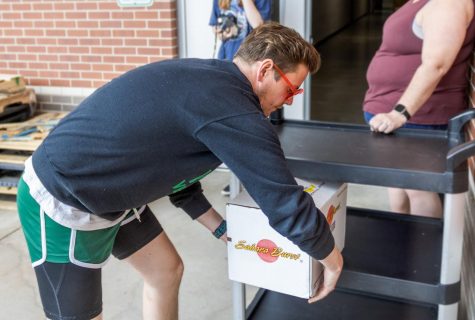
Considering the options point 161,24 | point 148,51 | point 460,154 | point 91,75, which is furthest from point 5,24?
point 460,154

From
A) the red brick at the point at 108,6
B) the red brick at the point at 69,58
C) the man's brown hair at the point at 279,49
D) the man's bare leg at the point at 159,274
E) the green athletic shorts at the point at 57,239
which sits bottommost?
the man's bare leg at the point at 159,274

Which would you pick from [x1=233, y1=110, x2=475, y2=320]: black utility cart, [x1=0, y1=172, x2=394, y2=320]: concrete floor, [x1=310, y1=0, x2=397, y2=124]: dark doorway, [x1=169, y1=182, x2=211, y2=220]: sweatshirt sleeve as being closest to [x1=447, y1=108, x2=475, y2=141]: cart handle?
[x1=233, y1=110, x2=475, y2=320]: black utility cart

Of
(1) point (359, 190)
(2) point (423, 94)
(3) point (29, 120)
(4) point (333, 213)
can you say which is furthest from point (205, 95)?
(3) point (29, 120)

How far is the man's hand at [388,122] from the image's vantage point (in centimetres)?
213

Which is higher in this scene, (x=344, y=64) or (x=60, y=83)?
(x=60, y=83)

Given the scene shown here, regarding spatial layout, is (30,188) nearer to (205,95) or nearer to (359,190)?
(205,95)

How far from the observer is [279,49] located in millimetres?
1564

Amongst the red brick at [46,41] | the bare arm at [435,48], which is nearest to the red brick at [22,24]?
the red brick at [46,41]

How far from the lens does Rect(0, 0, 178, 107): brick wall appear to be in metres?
4.53

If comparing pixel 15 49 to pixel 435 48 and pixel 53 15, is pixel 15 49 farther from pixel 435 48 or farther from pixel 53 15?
pixel 435 48

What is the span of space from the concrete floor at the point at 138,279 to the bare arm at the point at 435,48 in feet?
4.19

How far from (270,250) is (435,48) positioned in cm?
100

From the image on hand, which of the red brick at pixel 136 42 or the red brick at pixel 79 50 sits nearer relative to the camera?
the red brick at pixel 136 42

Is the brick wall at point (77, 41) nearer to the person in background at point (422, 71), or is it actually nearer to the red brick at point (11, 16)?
the red brick at point (11, 16)
